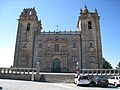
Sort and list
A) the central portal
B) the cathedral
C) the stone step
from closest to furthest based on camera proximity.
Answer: the stone step, the cathedral, the central portal

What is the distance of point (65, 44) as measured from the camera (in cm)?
3588

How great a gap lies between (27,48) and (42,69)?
621 centimetres

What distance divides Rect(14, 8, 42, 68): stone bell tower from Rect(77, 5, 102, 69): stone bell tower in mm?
11763

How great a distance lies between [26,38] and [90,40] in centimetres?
1531

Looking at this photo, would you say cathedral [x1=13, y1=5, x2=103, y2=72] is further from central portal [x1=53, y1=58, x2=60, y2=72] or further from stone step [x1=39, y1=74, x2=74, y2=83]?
stone step [x1=39, y1=74, x2=74, y2=83]

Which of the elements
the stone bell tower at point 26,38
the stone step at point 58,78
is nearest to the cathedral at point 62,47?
the stone bell tower at point 26,38

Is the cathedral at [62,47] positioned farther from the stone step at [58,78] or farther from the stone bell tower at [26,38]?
the stone step at [58,78]

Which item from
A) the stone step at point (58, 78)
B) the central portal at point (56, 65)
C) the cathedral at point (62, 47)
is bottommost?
the stone step at point (58, 78)

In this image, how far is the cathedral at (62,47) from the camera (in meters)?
34.3

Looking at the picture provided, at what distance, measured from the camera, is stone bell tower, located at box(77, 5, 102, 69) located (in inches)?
1329

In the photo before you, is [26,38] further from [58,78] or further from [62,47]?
[58,78]

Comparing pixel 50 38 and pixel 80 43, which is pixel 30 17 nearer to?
pixel 50 38

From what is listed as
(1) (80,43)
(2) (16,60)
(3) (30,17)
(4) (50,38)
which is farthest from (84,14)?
(2) (16,60)

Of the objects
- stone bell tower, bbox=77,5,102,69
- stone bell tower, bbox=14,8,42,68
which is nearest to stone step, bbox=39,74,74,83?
stone bell tower, bbox=77,5,102,69
